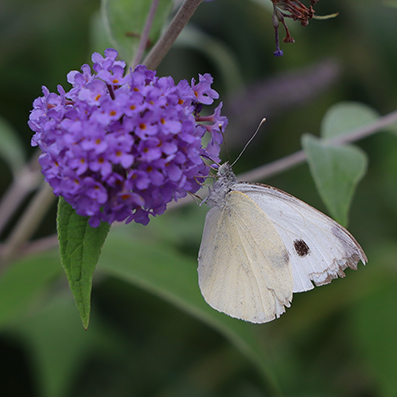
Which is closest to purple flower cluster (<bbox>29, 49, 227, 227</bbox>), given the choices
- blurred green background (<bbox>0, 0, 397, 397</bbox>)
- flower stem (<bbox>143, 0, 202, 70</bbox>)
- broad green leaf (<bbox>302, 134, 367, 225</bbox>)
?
flower stem (<bbox>143, 0, 202, 70</bbox>)

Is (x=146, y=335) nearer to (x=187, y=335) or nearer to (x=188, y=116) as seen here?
(x=187, y=335)

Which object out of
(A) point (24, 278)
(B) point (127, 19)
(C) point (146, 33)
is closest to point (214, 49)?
(B) point (127, 19)

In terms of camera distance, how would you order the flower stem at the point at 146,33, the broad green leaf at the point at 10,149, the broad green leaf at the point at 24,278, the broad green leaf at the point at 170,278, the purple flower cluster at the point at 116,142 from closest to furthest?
the purple flower cluster at the point at 116,142
the flower stem at the point at 146,33
the broad green leaf at the point at 170,278
the broad green leaf at the point at 24,278
the broad green leaf at the point at 10,149

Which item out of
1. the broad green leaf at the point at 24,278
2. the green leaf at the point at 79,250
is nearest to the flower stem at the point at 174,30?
the green leaf at the point at 79,250

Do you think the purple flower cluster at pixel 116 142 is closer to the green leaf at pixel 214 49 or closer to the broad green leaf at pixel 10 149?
the broad green leaf at pixel 10 149

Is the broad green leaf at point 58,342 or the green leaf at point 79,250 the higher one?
the green leaf at point 79,250

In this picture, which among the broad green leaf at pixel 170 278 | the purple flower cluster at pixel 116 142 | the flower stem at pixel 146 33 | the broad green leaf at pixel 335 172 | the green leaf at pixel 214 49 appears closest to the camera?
the purple flower cluster at pixel 116 142

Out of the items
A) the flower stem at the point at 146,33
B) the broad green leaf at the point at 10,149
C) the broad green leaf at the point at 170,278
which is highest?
the flower stem at the point at 146,33
